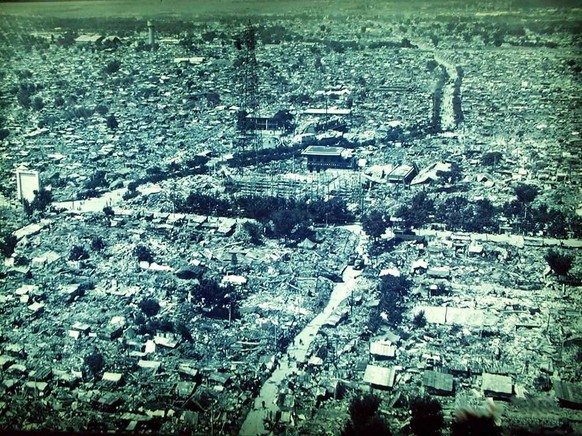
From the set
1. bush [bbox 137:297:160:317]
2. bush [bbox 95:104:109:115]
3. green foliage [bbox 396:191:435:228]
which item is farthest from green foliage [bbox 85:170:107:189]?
green foliage [bbox 396:191:435:228]

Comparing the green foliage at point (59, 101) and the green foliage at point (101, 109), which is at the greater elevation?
the green foliage at point (59, 101)

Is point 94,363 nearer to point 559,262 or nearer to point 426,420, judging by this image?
point 426,420

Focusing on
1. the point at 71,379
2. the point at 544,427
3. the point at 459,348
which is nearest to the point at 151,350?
the point at 71,379

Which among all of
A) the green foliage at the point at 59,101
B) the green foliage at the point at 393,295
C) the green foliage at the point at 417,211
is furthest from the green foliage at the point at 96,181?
the green foliage at the point at 393,295

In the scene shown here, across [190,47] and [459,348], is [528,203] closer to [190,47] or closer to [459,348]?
[459,348]

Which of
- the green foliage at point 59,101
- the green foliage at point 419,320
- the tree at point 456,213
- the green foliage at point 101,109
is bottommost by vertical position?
the green foliage at point 419,320

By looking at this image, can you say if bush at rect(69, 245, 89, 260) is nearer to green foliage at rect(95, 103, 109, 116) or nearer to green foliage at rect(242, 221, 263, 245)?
green foliage at rect(242, 221, 263, 245)

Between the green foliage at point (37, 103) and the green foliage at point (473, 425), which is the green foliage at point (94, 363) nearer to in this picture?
the green foliage at point (473, 425)

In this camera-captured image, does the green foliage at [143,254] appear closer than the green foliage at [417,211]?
Yes
